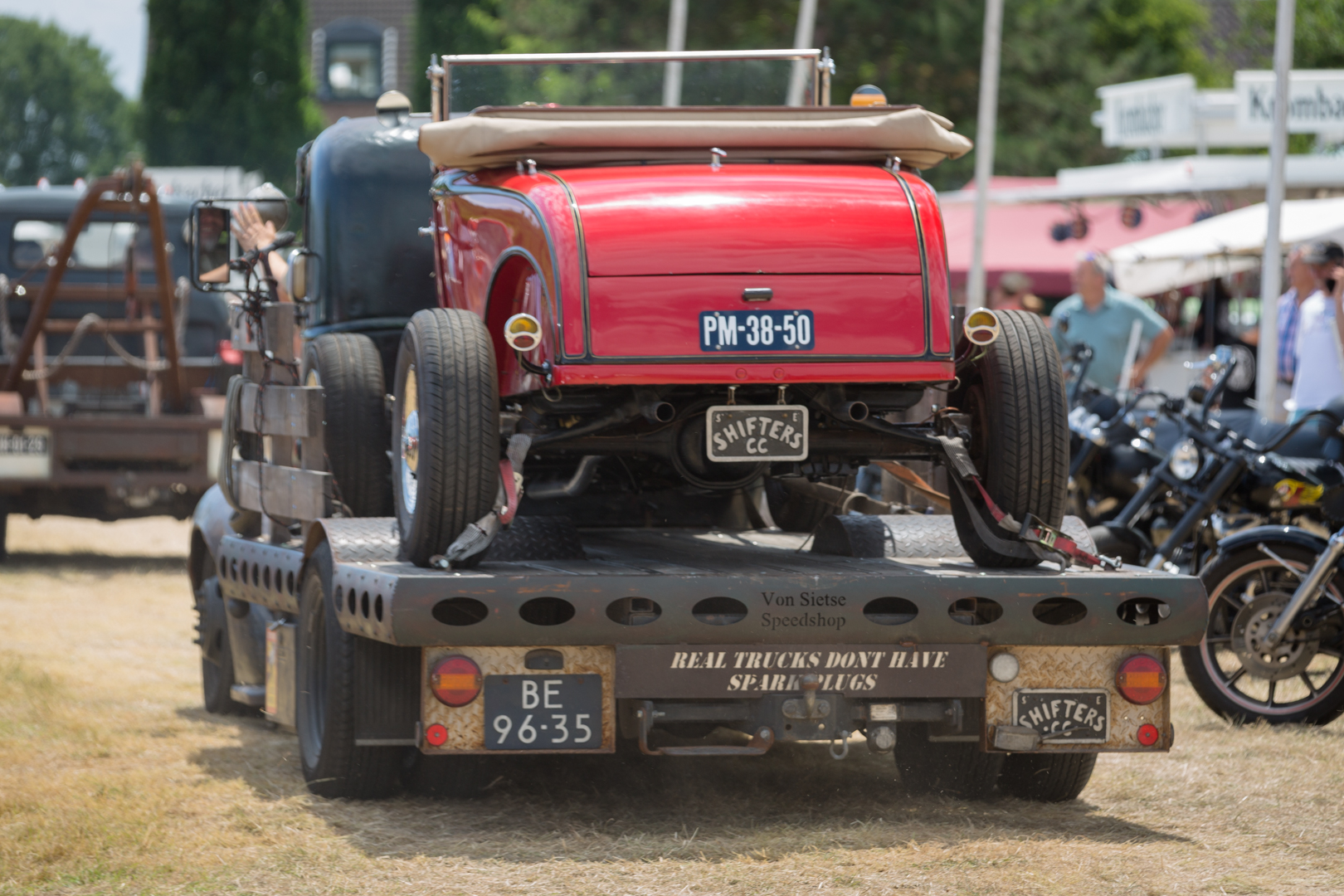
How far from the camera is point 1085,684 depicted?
569cm

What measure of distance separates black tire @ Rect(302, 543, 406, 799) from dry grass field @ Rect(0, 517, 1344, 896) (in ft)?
0.24

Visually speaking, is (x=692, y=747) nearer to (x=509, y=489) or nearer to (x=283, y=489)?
(x=509, y=489)

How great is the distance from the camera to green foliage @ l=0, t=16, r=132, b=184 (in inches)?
3068

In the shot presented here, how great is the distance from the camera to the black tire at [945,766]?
623 cm

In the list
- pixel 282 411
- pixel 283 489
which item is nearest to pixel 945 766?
pixel 283 489

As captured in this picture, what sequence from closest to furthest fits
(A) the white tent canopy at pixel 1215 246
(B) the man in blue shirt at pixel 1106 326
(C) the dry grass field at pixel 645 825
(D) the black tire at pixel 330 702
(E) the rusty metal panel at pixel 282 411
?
(C) the dry grass field at pixel 645 825 → (D) the black tire at pixel 330 702 → (E) the rusty metal panel at pixel 282 411 → (B) the man in blue shirt at pixel 1106 326 → (A) the white tent canopy at pixel 1215 246

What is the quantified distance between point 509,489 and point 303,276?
2.45 metres

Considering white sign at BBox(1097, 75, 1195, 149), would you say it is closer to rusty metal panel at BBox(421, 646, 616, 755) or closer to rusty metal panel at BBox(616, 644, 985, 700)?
rusty metal panel at BBox(616, 644, 985, 700)

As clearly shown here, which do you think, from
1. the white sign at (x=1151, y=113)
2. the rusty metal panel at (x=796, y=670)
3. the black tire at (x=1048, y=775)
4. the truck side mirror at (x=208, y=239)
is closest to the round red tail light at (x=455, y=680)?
the rusty metal panel at (x=796, y=670)

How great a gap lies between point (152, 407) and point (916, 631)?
373 inches

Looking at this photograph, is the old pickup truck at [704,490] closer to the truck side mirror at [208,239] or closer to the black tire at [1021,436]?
the black tire at [1021,436]

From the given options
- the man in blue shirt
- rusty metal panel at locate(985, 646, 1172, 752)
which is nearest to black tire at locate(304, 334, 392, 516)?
rusty metal panel at locate(985, 646, 1172, 752)

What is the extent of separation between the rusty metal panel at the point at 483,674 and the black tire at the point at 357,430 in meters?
1.44

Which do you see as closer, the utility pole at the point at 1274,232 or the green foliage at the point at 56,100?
the utility pole at the point at 1274,232
